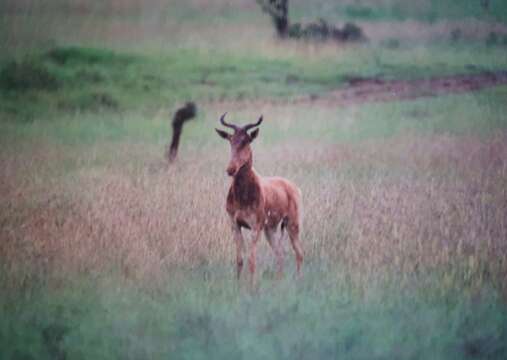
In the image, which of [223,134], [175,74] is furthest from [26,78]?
[223,134]

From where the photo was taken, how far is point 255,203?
18.5ft

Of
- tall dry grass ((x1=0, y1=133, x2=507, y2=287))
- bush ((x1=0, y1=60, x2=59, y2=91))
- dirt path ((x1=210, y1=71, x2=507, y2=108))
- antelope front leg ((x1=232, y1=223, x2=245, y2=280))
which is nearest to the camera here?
antelope front leg ((x1=232, y1=223, x2=245, y2=280))

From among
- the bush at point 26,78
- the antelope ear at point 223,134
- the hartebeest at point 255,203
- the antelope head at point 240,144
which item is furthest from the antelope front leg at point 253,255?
the bush at point 26,78

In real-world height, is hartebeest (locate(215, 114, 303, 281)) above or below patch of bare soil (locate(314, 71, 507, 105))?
below

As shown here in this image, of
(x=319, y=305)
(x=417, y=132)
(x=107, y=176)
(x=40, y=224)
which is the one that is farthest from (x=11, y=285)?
(x=417, y=132)

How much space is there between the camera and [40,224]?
593cm

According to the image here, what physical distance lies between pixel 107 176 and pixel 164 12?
3.12ft

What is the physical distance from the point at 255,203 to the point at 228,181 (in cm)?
34

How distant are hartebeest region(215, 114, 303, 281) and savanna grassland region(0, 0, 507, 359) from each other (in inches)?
3.7

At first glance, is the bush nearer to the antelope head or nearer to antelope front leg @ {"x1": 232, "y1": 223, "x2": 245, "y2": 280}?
the antelope head

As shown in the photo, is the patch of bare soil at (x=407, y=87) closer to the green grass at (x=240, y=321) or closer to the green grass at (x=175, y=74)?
the green grass at (x=175, y=74)

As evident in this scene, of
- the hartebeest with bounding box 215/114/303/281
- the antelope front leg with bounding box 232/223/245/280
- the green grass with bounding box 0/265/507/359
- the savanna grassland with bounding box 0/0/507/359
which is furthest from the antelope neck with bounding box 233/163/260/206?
the green grass with bounding box 0/265/507/359

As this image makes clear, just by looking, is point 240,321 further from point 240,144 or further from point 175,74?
point 175,74

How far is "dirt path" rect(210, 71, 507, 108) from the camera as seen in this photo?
619 cm
